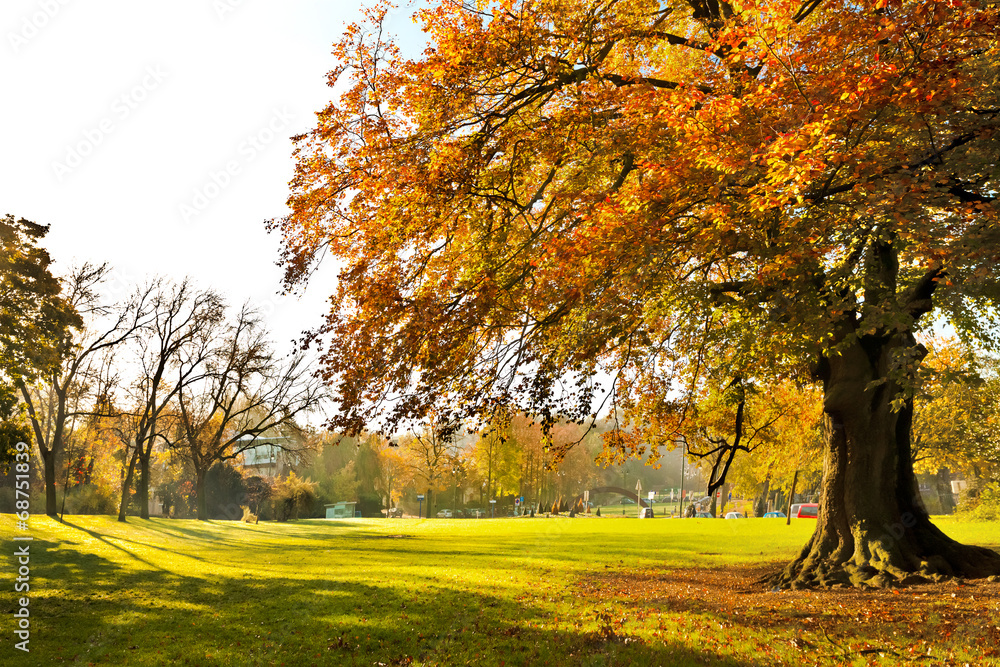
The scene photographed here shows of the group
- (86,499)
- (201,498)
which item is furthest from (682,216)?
(86,499)

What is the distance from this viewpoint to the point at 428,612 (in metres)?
10.7

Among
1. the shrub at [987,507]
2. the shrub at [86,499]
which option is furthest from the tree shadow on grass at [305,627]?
the shrub at [987,507]

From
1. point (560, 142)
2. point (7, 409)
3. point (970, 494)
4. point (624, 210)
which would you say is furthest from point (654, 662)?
point (970, 494)

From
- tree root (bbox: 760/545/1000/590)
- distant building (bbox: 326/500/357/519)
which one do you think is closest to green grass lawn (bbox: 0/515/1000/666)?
tree root (bbox: 760/545/1000/590)

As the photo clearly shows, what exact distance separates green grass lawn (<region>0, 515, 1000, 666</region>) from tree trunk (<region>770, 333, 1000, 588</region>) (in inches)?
58.7

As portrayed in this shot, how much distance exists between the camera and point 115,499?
145ft

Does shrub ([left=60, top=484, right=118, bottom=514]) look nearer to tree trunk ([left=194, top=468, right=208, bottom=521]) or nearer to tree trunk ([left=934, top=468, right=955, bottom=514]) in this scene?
tree trunk ([left=194, top=468, right=208, bottom=521])

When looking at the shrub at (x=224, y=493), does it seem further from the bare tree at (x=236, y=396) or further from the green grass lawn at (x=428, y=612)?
the green grass lawn at (x=428, y=612)

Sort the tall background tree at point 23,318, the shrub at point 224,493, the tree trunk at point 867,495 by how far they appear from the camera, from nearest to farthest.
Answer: the tree trunk at point 867,495 → the tall background tree at point 23,318 → the shrub at point 224,493

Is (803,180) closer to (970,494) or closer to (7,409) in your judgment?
(7,409)

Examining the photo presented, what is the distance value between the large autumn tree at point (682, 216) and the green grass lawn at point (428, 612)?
3.33 m

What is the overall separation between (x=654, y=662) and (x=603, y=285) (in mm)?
6262

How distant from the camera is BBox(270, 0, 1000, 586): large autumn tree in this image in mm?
9383

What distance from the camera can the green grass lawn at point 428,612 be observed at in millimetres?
8242
